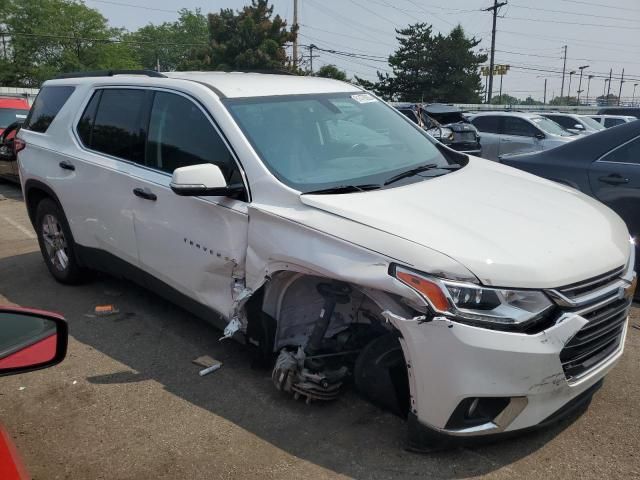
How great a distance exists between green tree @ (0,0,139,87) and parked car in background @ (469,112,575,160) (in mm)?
48233

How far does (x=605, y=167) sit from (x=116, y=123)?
3975 millimetres

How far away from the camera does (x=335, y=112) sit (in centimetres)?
395

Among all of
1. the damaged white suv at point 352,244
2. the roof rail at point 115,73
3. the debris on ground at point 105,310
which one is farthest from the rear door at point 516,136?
the debris on ground at point 105,310

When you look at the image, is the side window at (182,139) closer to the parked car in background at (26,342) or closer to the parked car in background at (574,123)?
the parked car in background at (26,342)

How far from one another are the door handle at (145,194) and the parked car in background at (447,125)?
31.7ft

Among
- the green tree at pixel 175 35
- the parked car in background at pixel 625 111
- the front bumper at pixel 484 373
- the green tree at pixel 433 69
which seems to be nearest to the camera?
the front bumper at pixel 484 373

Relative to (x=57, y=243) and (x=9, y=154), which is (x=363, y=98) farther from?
(x=9, y=154)

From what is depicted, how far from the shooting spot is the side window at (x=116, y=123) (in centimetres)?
422

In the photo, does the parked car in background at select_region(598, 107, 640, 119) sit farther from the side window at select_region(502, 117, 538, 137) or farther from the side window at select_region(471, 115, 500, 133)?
the side window at select_region(502, 117, 538, 137)

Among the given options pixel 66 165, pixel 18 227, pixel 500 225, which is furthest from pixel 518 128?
pixel 500 225

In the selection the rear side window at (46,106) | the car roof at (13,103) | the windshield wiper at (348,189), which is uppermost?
the rear side window at (46,106)

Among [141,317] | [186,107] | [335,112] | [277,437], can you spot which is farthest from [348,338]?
[141,317]

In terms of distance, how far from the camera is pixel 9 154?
11180mm

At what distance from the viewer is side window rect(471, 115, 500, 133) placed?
49.0 feet
